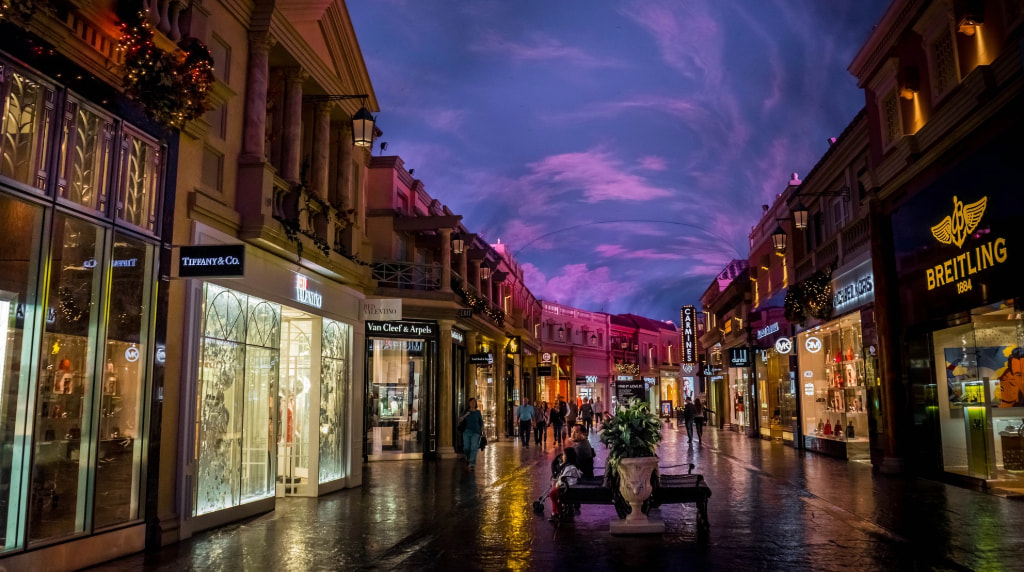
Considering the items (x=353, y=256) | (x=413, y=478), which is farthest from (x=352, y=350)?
(x=413, y=478)

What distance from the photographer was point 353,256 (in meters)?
14.9

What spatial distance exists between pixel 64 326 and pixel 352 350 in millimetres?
7513

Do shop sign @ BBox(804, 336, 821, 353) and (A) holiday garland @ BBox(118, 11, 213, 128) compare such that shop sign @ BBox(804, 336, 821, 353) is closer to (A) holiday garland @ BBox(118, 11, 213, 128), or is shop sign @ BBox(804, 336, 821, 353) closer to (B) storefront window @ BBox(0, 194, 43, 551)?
(A) holiday garland @ BBox(118, 11, 213, 128)

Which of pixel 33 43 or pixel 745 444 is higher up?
pixel 33 43

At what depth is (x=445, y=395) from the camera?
22.7 metres

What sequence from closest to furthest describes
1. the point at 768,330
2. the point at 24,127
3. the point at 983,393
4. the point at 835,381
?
the point at 24,127 → the point at 983,393 → the point at 835,381 → the point at 768,330

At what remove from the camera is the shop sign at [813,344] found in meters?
22.7

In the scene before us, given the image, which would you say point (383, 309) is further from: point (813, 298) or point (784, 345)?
point (784, 345)

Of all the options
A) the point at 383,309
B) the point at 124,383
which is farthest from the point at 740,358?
the point at 124,383

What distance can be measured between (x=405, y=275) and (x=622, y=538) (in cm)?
1461

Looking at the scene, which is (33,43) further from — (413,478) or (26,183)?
(413,478)

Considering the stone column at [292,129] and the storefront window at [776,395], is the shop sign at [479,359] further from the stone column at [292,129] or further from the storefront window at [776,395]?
the stone column at [292,129]

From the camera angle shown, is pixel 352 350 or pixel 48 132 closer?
pixel 48 132

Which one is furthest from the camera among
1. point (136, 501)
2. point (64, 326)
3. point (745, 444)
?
point (745, 444)
